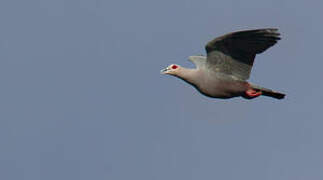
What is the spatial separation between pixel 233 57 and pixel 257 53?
80 cm

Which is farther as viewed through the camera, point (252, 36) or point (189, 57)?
point (189, 57)

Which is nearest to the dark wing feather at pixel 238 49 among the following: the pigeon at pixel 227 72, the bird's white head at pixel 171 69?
the pigeon at pixel 227 72

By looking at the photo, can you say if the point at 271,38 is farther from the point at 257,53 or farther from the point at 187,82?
the point at 187,82

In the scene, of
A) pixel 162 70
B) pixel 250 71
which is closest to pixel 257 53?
pixel 250 71

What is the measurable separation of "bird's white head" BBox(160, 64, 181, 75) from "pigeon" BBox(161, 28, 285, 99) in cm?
43

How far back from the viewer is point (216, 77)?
3738cm

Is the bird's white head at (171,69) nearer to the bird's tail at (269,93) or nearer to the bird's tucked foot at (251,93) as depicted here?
the bird's tucked foot at (251,93)

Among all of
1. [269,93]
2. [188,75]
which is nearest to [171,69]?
[188,75]

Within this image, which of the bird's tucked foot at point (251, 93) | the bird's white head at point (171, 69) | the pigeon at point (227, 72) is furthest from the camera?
the bird's white head at point (171, 69)

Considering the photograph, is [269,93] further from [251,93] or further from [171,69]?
[171,69]

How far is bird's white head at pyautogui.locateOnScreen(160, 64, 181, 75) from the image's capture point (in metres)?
38.3

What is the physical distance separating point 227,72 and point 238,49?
997 millimetres

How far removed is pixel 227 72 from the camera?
1476 inches

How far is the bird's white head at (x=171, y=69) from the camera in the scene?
126 ft
